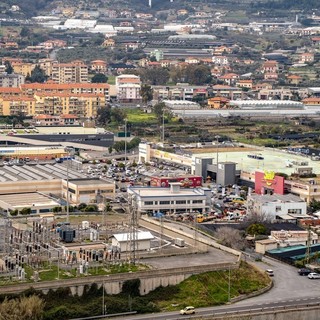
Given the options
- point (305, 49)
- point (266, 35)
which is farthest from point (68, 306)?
point (266, 35)

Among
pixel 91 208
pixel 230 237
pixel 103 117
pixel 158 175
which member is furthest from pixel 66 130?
pixel 230 237

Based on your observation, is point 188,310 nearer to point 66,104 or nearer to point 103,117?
point 103,117

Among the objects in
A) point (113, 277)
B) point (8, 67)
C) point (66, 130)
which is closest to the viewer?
point (113, 277)

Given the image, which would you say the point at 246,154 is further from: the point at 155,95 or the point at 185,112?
the point at 155,95

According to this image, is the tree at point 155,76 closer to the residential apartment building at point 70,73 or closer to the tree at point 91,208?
the residential apartment building at point 70,73

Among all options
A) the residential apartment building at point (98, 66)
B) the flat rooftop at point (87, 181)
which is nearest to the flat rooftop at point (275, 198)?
the flat rooftop at point (87, 181)

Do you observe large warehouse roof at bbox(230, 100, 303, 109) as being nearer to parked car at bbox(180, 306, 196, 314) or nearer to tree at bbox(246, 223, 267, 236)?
tree at bbox(246, 223, 267, 236)
